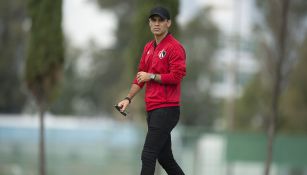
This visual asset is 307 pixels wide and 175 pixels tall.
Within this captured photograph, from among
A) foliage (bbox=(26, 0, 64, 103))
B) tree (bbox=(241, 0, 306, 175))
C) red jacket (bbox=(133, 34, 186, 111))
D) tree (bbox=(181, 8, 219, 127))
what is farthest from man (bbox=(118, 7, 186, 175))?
tree (bbox=(181, 8, 219, 127))

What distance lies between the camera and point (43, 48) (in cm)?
1228

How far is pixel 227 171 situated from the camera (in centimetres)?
1695

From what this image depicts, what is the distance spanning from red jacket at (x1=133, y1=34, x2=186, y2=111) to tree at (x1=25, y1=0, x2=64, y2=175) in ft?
22.3

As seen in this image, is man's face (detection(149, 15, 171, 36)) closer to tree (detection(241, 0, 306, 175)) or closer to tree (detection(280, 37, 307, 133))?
tree (detection(241, 0, 306, 175))

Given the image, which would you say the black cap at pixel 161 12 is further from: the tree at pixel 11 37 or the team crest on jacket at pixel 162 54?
the tree at pixel 11 37

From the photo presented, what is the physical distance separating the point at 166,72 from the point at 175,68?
0.11 metres

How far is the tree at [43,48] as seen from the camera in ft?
40.3

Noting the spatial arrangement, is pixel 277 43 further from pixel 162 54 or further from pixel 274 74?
pixel 162 54

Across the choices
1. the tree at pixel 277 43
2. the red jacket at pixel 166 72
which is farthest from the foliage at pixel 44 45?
the red jacket at pixel 166 72

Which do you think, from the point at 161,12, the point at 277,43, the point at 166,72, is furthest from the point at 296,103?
the point at 161,12

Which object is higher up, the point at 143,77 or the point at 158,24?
the point at 158,24

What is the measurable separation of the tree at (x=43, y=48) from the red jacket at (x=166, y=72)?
6785 mm

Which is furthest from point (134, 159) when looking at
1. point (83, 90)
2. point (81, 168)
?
point (83, 90)

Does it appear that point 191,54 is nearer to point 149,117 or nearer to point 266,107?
point 266,107
